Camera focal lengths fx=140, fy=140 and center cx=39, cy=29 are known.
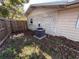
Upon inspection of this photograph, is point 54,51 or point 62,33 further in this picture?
point 62,33

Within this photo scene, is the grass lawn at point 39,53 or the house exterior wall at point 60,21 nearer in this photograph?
the grass lawn at point 39,53

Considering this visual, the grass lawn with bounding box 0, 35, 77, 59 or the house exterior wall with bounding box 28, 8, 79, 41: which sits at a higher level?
the house exterior wall with bounding box 28, 8, 79, 41

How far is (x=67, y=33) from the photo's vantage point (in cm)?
905

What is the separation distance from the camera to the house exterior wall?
27.6ft

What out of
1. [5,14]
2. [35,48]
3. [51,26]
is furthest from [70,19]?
[5,14]

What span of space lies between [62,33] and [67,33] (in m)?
0.51

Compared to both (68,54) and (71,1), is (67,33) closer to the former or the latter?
(71,1)

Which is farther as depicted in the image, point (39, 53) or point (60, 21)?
point (60, 21)

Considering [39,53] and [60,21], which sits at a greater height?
[60,21]

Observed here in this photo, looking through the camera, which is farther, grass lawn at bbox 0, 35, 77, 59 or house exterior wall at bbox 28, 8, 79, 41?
house exterior wall at bbox 28, 8, 79, 41

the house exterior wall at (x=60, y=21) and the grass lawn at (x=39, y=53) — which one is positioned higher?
the house exterior wall at (x=60, y=21)

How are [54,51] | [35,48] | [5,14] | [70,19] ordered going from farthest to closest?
1. [5,14]
2. [70,19]
3. [35,48]
4. [54,51]

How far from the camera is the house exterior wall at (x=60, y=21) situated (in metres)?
8.41

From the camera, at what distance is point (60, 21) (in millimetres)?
9594
